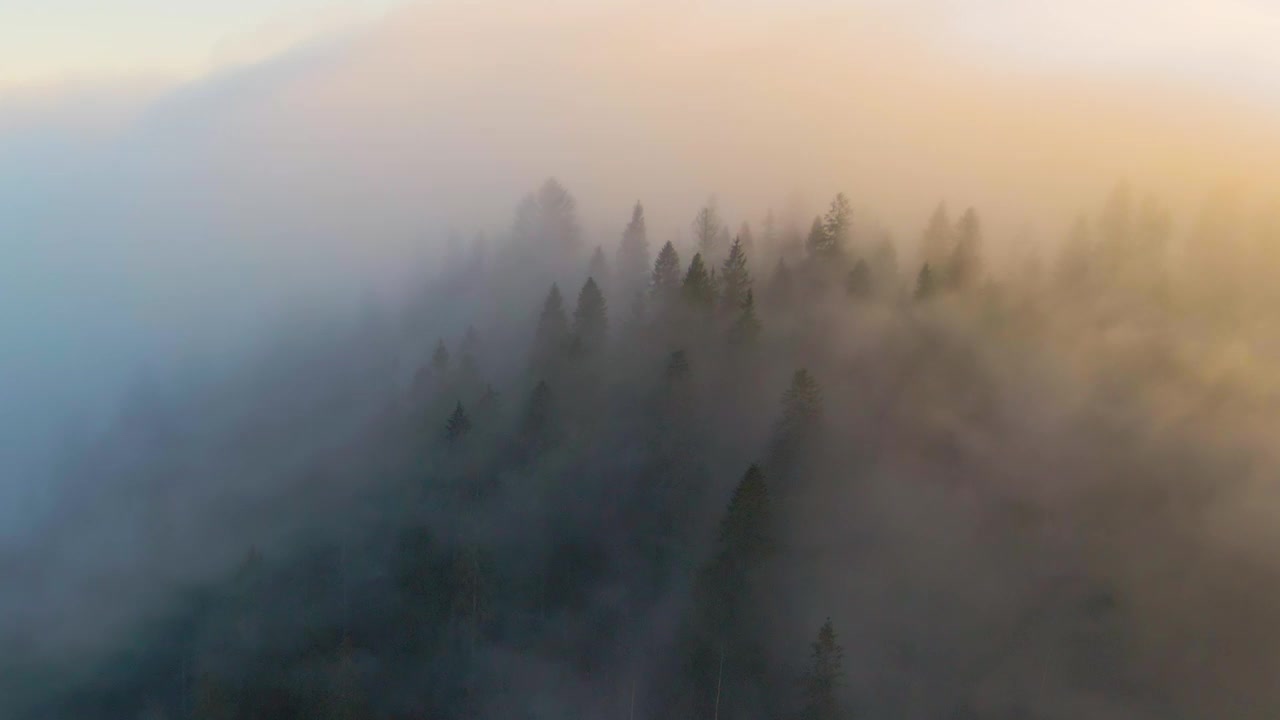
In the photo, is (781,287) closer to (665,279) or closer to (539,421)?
(665,279)

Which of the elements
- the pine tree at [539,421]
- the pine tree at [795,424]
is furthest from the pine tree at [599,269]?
the pine tree at [795,424]

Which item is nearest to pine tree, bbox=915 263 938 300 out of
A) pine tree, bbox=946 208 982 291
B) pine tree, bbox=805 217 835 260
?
pine tree, bbox=946 208 982 291

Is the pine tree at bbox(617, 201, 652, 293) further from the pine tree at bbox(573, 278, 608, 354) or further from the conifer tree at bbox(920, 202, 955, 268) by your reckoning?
the conifer tree at bbox(920, 202, 955, 268)

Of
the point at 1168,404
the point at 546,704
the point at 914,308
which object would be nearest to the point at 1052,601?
the point at 1168,404

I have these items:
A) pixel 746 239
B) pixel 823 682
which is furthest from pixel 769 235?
pixel 823 682

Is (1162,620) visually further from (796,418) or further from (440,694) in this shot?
(440,694)

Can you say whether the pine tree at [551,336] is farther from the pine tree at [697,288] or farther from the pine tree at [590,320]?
the pine tree at [697,288]
